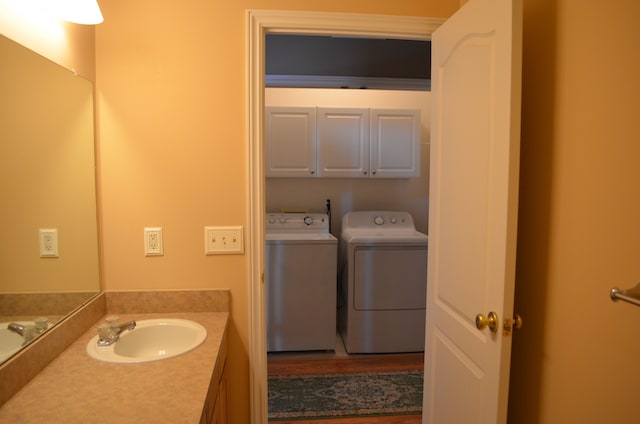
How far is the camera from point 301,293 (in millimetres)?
2846

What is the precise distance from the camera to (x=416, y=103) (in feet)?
12.0

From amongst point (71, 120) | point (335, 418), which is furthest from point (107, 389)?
point (335, 418)

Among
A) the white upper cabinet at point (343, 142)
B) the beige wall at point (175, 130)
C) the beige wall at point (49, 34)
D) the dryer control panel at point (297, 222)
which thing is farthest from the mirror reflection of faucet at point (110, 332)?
the white upper cabinet at point (343, 142)

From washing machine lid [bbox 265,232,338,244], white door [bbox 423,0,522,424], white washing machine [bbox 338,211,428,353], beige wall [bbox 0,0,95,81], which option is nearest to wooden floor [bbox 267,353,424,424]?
white washing machine [bbox 338,211,428,353]

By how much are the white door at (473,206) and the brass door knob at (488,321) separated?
0.06ft

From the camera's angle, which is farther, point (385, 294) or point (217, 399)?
point (385, 294)

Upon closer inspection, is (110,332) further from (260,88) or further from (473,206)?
(473,206)

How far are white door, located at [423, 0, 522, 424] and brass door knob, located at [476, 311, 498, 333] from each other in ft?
0.06

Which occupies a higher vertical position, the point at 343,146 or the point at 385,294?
the point at 343,146

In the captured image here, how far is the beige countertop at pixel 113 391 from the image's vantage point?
0.85 meters

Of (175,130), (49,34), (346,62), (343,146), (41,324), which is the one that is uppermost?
(346,62)

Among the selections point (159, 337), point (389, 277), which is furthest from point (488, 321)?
point (389, 277)

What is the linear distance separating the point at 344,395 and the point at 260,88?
6.43 ft

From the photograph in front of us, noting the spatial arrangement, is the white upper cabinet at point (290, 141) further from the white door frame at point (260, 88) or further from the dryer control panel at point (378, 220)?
the white door frame at point (260, 88)
